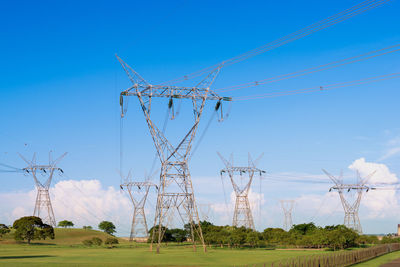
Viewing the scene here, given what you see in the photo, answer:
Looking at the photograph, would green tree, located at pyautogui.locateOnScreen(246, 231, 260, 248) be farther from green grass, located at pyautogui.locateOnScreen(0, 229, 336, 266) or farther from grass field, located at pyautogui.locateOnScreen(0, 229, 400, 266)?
grass field, located at pyautogui.locateOnScreen(0, 229, 400, 266)

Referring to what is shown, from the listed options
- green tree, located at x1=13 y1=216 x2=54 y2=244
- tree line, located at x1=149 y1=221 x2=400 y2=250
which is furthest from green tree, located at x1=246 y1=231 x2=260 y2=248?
green tree, located at x1=13 y1=216 x2=54 y2=244

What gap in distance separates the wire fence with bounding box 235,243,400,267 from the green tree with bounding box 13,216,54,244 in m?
94.1

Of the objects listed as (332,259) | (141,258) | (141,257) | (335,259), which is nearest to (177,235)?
(141,257)

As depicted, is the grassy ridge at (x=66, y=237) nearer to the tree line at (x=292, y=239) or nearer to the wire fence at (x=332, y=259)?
the tree line at (x=292, y=239)

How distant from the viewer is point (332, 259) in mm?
50781

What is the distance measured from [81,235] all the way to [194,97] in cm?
12585

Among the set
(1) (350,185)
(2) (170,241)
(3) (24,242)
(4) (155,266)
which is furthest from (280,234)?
(4) (155,266)

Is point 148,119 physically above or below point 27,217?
above

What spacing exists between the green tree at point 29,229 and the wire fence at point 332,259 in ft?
309

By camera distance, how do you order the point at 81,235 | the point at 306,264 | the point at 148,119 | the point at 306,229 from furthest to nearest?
the point at 81,235
the point at 306,229
the point at 148,119
the point at 306,264

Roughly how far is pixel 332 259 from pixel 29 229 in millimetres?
104294

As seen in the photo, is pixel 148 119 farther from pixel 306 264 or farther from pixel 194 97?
pixel 306 264

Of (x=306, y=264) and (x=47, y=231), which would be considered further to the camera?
(x=47, y=231)

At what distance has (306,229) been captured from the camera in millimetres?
159250
